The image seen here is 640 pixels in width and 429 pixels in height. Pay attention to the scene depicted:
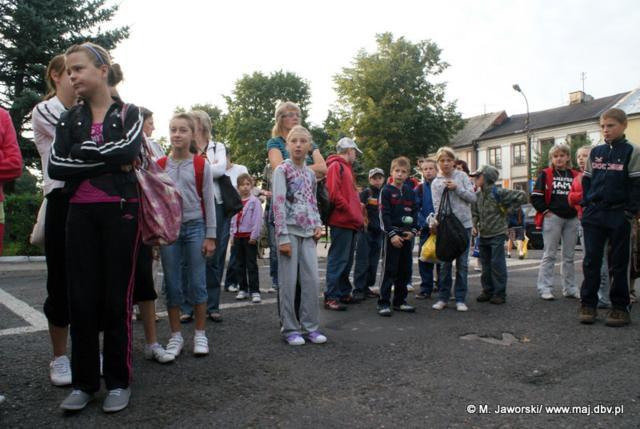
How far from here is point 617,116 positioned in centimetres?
514

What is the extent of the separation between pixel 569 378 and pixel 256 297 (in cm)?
388

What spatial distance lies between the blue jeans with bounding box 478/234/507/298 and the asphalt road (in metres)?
1.11

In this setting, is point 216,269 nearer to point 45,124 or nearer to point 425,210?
point 45,124

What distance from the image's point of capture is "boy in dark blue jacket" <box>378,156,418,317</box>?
5614mm

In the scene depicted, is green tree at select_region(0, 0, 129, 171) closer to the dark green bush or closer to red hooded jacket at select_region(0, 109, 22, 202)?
the dark green bush

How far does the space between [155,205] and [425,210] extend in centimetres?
518

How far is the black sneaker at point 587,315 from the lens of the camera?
16.5 ft

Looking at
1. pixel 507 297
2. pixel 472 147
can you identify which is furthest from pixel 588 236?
pixel 472 147

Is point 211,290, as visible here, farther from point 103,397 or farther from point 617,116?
point 617,116

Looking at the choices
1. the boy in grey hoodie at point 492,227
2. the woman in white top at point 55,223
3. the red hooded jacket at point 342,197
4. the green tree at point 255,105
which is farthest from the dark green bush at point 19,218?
the green tree at point 255,105

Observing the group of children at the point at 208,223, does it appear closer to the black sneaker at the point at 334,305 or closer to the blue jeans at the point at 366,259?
the blue jeans at the point at 366,259

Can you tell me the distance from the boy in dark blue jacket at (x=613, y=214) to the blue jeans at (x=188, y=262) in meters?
3.85

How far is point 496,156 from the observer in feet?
165

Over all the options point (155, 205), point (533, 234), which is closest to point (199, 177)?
point (155, 205)
